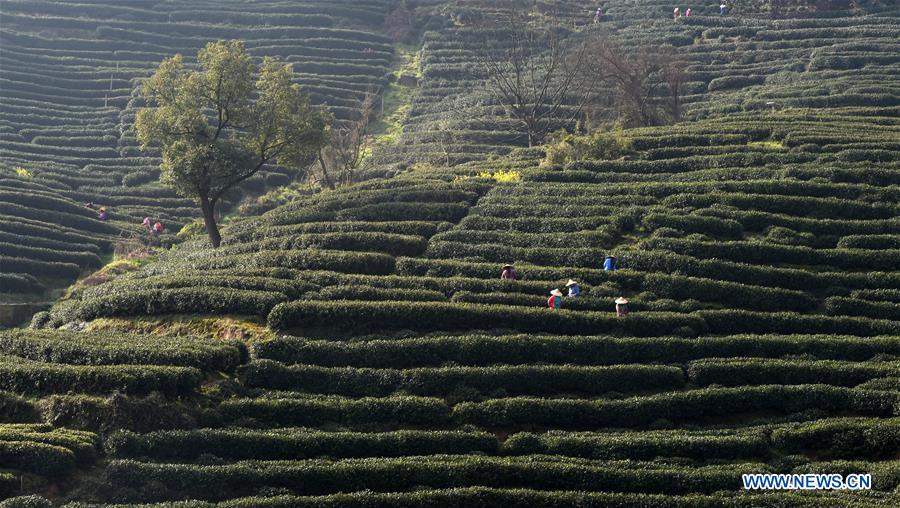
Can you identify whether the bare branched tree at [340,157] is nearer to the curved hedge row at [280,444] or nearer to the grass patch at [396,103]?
the grass patch at [396,103]

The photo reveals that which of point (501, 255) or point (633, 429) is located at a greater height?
point (501, 255)

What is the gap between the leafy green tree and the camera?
41.6 m

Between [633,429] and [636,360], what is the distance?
3221 millimetres

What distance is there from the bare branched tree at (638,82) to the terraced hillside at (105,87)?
16.6 meters

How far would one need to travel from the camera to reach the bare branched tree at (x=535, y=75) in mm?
56469

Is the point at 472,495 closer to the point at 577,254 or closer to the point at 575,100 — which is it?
the point at 577,254

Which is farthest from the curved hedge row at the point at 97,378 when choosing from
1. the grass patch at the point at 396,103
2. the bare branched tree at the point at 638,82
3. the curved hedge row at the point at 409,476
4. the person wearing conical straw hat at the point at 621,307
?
the grass patch at the point at 396,103

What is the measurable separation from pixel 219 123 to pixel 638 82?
953 inches

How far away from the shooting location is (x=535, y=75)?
66.2 m

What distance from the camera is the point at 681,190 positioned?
41.0m

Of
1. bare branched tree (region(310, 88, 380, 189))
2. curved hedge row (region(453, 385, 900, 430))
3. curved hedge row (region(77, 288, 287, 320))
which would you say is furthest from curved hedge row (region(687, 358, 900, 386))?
bare branched tree (region(310, 88, 380, 189))

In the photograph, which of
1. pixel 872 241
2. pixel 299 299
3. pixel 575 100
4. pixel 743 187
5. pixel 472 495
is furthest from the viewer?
pixel 575 100

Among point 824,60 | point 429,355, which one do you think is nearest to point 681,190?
point 429,355

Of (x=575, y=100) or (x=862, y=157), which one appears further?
(x=575, y=100)
